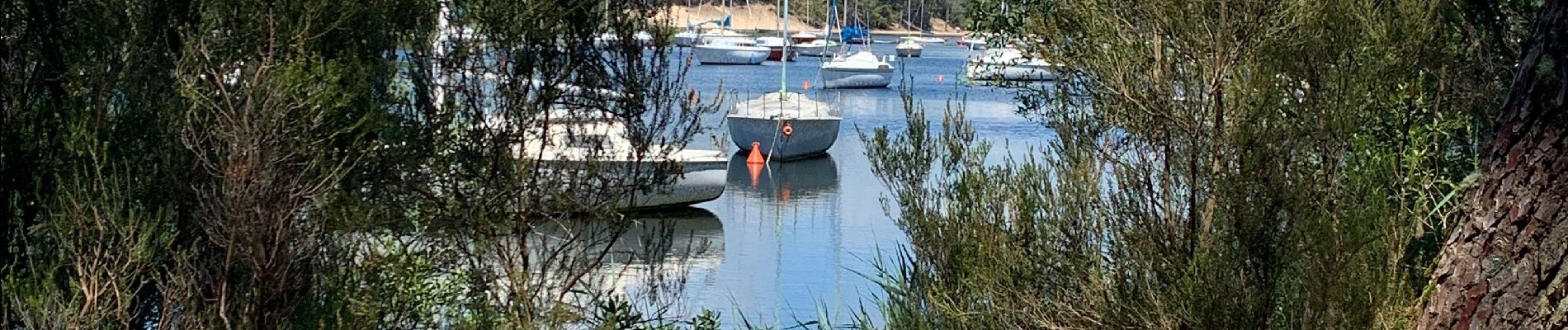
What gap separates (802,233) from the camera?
707 inches

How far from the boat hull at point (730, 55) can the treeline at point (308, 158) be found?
51.7 m

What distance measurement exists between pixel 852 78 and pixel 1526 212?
→ 138ft

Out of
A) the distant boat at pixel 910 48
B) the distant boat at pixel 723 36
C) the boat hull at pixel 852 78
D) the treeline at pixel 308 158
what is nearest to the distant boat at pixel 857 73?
the boat hull at pixel 852 78

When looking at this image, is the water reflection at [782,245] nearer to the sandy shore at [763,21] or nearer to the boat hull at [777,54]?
the sandy shore at [763,21]

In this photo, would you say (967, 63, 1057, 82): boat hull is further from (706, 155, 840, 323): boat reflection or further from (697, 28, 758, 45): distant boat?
(697, 28, 758, 45): distant boat

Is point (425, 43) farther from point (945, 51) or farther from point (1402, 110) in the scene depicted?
point (945, 51)

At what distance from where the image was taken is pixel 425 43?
6.02 meters

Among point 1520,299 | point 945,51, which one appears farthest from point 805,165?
point 945,51

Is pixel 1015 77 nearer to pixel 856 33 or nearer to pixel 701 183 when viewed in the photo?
pixel 701 183

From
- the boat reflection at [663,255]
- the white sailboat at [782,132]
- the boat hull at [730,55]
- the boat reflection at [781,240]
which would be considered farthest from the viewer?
the boat hull at [730,55]

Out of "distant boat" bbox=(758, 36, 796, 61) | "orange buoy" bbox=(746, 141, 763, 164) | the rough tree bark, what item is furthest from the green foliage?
"distant boat" bbox=(758, 36, 796, 61)

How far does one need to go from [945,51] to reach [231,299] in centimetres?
7486

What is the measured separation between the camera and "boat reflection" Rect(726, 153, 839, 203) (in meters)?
21.8

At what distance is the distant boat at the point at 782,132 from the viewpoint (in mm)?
26016
